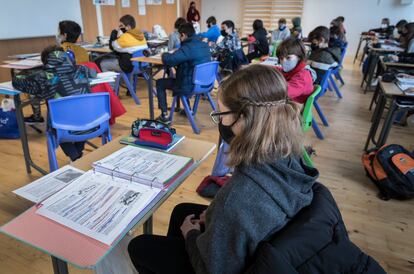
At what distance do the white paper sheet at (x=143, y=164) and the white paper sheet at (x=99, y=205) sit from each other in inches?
1.4

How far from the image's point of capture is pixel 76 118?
6.20 ft

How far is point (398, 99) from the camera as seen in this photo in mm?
2498

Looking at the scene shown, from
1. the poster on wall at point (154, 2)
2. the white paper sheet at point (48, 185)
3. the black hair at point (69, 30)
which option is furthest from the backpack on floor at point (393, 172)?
the poster on wall at point (154, 2)

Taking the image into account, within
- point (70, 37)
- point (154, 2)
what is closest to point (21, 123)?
point (70, 37)

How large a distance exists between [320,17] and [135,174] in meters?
9.65

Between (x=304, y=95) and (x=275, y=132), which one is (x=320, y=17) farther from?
(x=275, y=132)

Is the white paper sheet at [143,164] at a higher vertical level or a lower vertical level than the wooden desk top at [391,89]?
lower

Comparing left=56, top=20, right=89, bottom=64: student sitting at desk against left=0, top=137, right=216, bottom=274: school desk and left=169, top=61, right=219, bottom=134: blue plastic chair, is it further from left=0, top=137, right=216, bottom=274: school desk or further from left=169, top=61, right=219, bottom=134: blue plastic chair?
left=0, top=137, right=216, bottom=274: school desk

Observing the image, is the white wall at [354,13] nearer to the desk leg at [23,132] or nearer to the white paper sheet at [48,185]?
the desk leg at [23,132]

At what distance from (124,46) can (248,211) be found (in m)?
3.89

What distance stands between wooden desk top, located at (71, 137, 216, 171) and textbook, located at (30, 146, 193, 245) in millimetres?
62

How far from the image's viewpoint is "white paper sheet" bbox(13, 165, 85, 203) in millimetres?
1019

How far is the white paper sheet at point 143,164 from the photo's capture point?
111 cm

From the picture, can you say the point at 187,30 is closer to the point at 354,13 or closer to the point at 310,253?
the point at 310,253
